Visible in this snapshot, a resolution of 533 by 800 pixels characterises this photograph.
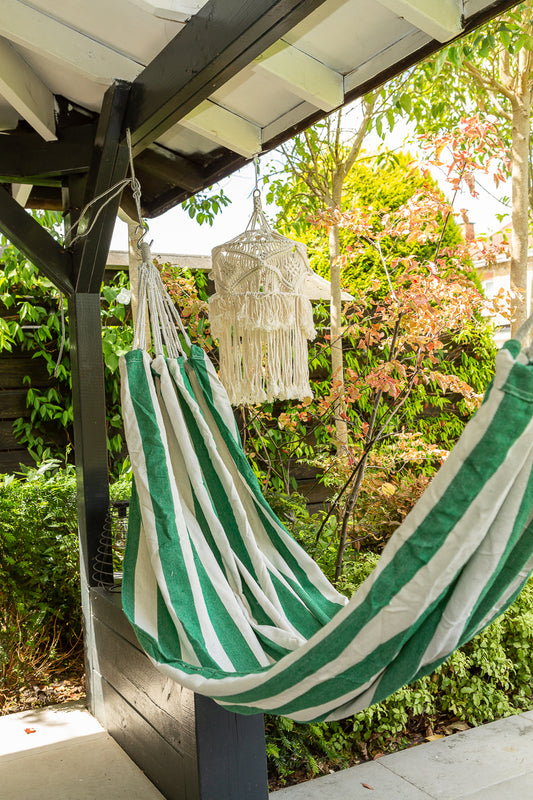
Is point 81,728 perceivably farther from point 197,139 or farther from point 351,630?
point 197,139

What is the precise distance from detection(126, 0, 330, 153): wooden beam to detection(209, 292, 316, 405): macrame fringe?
505 mm

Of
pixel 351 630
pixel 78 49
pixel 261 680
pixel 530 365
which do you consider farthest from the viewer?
pixel 78 49

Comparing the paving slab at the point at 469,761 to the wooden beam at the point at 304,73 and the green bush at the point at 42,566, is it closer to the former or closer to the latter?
the green bush at the point at 42,566

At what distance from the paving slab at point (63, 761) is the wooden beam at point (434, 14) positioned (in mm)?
1778

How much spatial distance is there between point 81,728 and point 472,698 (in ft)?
3.98

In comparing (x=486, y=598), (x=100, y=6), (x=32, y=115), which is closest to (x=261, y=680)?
(x=486, y=598)

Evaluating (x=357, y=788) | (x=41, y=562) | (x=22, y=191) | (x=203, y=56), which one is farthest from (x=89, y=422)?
(x=357, y=788)

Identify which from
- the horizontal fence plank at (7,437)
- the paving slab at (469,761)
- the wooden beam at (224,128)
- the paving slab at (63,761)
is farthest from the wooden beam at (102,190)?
the paving slab at (469,761)

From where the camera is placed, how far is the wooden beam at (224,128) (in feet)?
6.41

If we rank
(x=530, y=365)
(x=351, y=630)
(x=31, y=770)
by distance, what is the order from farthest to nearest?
(x=31, y=770) → (x=351, y=630) → (x=530, y=365)

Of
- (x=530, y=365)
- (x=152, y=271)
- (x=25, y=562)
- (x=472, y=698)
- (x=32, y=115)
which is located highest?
(x=32, y=115)

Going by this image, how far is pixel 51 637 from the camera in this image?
2721 millimetres

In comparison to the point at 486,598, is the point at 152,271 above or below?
above

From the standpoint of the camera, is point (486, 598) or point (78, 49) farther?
point (78, 49)
